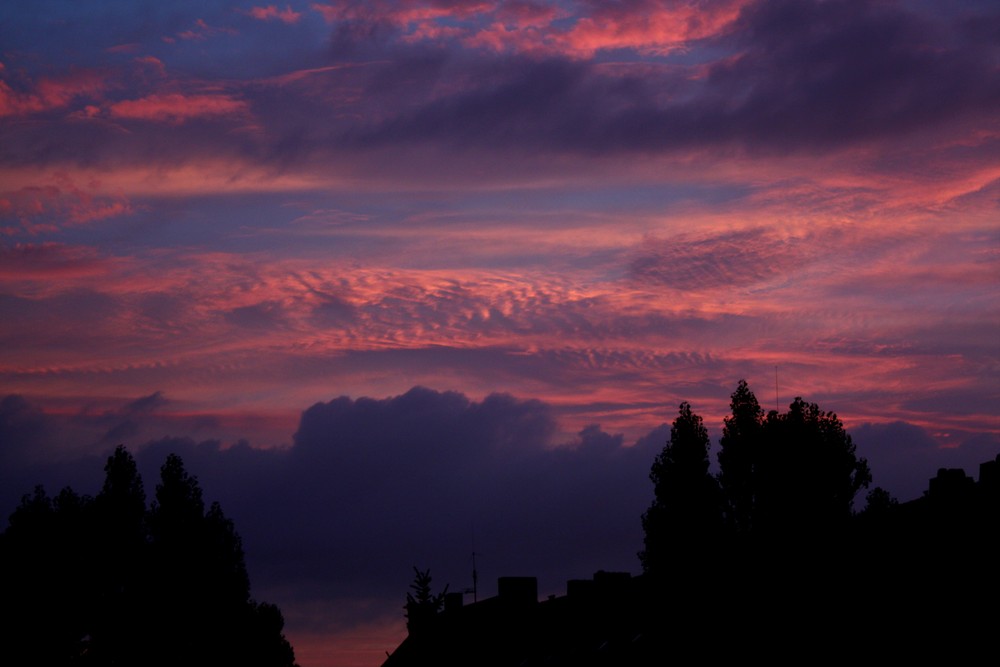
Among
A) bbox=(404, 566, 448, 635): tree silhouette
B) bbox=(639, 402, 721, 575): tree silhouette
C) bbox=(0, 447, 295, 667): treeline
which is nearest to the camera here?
bbox=(404, 566, 448, 635): tree silhouette

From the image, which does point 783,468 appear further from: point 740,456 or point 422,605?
point 422,605

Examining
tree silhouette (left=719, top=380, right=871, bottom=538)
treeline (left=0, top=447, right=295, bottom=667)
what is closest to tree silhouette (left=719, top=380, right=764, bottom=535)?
tree silhouette (left=719, top=380, right=871, bottom=538)

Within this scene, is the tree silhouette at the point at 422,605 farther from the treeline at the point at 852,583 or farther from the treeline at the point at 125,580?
the treeline at the point at 125,580

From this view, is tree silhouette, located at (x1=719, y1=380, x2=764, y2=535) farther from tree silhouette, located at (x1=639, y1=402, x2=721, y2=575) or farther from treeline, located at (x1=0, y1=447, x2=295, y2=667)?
treeline, located at (x1=0, y1=447, x2=295, y2=667)

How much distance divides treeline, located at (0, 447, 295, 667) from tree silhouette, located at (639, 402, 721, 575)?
30853 mm

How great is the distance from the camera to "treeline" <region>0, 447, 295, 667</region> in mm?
89312

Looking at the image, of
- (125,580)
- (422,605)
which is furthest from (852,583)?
(125,580)

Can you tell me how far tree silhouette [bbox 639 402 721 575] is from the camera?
255 feet

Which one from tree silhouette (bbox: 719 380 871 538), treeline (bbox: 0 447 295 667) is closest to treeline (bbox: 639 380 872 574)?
tree silhouette (bbox: 719 380 871 538)

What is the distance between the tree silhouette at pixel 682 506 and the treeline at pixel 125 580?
3085 centimetres

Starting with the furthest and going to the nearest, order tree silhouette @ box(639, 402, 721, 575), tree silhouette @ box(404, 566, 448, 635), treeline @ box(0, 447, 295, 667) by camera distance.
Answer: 1. treeline @ box(0, 447, 295, 667)
2. tree silhouette @ box(639, 402, 721, 575)
3. tree silhouette @ box(404, 566, 448, 635)

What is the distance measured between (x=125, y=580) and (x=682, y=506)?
39.0 metres

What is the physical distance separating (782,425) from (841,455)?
4745 millimetres

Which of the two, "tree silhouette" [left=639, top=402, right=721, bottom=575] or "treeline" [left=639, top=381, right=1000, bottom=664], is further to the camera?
"tree silhouette" [left=639, top=402, right=721, bottom=575]
